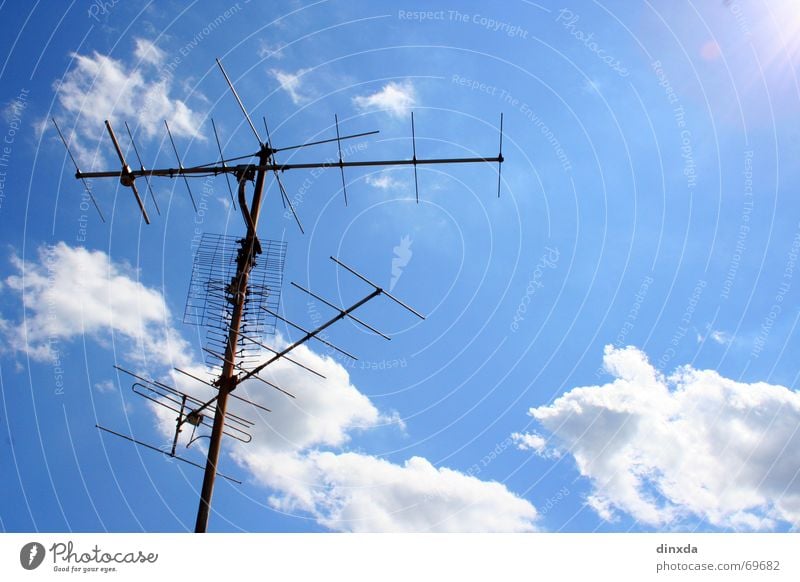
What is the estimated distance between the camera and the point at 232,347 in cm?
1216

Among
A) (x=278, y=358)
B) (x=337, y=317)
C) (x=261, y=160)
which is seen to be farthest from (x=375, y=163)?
(x=278, y=358)

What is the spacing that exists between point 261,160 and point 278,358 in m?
4.76

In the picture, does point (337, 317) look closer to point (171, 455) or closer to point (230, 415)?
point (230, 415)

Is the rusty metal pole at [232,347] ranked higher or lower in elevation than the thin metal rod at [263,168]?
lower
